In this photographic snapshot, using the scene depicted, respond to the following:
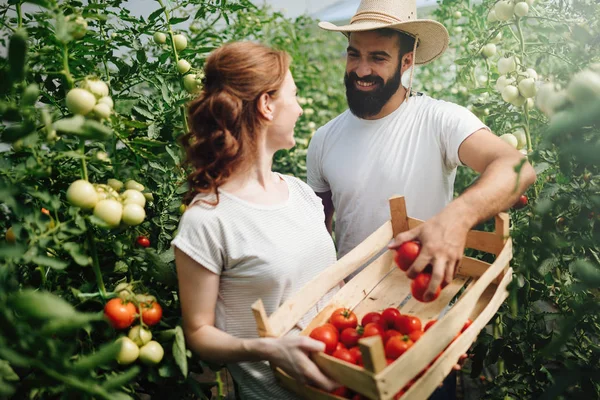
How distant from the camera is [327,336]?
1.30m

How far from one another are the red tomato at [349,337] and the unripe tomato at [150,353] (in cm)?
52

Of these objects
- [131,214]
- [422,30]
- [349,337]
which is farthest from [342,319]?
[422,30]

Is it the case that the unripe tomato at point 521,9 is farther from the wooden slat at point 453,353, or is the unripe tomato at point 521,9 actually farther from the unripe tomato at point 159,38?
the unripe tomato at point 159,38

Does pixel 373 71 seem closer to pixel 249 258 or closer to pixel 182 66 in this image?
pixel 182 66

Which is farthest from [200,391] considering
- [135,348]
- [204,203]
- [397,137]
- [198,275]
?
[397,137]

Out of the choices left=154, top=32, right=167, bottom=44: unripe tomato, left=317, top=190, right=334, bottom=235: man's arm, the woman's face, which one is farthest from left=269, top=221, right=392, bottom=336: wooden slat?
left=154, top=32, right=167, bottom=44: unripe tomato

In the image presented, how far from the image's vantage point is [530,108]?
1.87m

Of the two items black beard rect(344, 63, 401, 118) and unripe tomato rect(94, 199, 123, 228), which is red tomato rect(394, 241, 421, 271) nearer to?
unripe tomato rect(94, 199, 123, 228)

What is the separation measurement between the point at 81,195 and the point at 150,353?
0.48 metres

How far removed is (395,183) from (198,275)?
987 millimetres

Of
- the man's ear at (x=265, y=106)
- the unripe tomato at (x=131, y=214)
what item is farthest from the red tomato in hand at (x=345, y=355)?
the man's ear at (x=265, y=106)

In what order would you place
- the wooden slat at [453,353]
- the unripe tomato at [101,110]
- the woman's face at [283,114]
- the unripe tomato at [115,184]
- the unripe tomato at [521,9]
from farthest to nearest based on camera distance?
the unripe tomato at [521,9], the woman's face at [283,114], the unripe tomato at [115,184], the unripe tomato at [101,110], the wooden slat at [453,353]

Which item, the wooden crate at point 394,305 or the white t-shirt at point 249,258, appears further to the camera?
the white t-shirt at point 249,258

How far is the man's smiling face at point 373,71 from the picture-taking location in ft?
6.84
